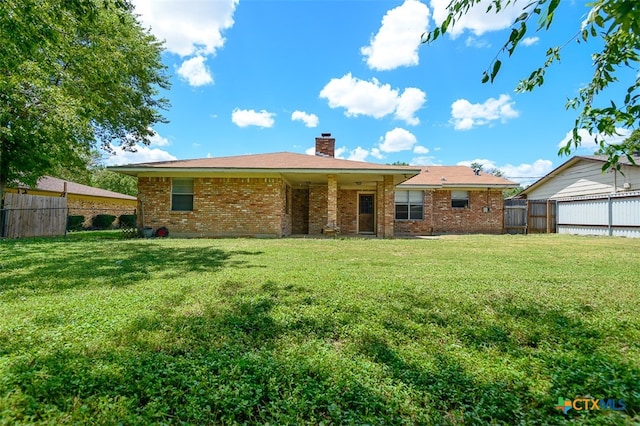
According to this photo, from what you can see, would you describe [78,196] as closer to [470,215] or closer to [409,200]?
[409,200]

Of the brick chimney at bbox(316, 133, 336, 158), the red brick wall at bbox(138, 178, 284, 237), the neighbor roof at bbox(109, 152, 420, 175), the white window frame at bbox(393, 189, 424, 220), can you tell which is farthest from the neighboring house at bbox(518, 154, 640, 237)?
the red brick wall at bbox(138, 178, 284, 237)

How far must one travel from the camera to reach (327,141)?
15.7 meters

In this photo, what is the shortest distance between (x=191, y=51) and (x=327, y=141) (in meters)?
7.29

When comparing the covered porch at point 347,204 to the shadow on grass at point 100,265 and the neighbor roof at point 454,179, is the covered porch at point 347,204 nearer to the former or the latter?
the neighbor roof at point 454,179

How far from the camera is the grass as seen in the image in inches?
69.4

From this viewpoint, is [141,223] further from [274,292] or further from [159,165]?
[274,292]

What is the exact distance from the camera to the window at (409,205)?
52.0 feet

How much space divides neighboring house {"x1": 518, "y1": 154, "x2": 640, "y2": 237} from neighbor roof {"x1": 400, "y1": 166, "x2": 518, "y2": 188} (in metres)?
2.39

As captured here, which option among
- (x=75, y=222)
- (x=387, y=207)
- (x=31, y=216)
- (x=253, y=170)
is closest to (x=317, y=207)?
Answer: (x=387, y=207)

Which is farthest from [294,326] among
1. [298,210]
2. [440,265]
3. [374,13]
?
[298,210]

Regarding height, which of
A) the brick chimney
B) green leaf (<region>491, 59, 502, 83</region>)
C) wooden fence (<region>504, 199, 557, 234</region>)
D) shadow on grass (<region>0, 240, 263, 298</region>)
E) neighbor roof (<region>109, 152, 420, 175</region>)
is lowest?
shadow on grass (<region>0, 240, 263, 298</region>)

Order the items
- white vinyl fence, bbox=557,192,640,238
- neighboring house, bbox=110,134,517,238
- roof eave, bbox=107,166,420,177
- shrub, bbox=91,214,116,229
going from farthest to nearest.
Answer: shrub, bbox=91,214,116,229 < white vinyl fence, bbox=557,192,640,238 < neighboring house, bbox=110,134,517,238 < roof eave, bbox=107,166,420,177

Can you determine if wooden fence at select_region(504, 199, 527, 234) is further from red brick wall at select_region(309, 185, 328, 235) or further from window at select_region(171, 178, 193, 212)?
window at select_region(171, 178, 193, 212)

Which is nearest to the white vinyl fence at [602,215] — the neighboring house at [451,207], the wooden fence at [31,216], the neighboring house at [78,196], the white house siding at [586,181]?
the white house siding at [586,181]
